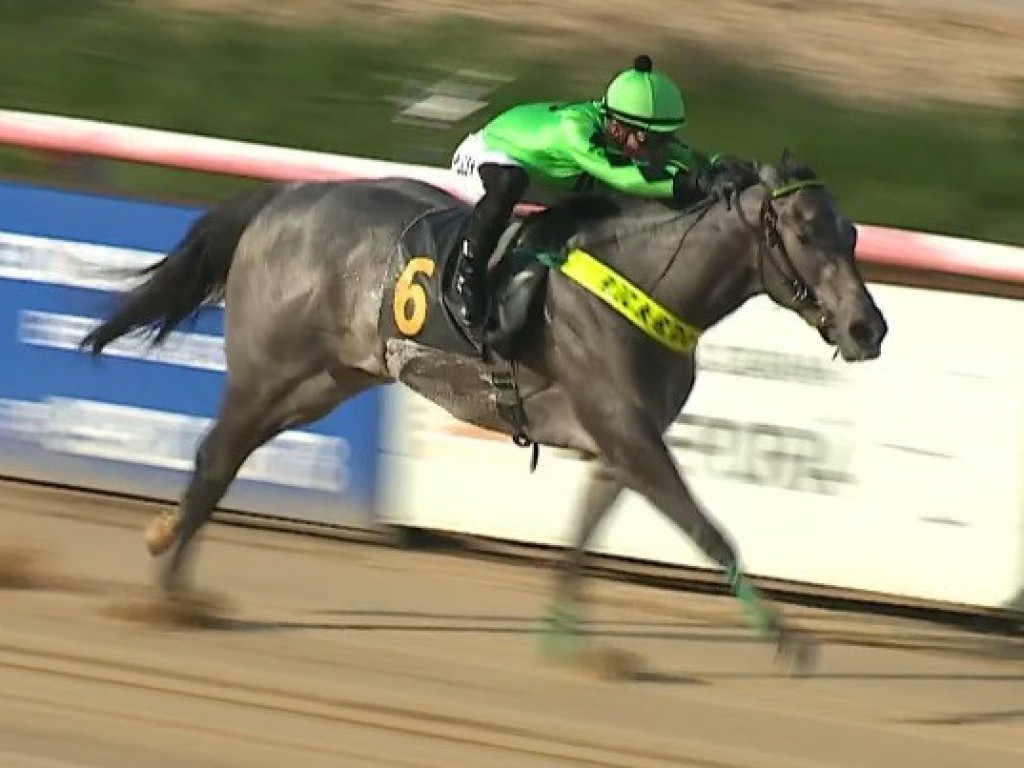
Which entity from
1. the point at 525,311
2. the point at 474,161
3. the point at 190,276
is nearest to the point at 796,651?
the point at 525,311

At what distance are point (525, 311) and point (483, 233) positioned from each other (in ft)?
0.84

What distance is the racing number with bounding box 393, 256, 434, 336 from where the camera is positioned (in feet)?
22.6

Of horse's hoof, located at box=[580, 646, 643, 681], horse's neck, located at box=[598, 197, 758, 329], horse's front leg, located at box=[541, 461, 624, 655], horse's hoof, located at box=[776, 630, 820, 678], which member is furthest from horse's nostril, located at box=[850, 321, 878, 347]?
horse's hoof, located at box=[580, 646, 643, 681]

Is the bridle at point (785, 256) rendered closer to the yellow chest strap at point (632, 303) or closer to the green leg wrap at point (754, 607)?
the yellow chest strap at point (632, 303)

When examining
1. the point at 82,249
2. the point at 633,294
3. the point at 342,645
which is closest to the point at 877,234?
the point at 633,294

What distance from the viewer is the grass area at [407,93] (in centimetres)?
1272

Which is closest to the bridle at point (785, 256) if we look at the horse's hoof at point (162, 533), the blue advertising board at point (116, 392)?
the horse's hoof at point (162, 533)

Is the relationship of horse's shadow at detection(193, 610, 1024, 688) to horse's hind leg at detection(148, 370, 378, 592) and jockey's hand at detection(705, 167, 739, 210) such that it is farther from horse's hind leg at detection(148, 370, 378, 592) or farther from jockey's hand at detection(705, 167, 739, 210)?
jockey's hand at detection(705, 167, 739, 210)

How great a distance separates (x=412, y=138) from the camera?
13703mm

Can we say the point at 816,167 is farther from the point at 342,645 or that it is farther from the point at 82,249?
the point at 342,645

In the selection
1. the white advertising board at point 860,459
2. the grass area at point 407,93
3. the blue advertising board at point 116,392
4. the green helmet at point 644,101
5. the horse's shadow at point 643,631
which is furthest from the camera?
the grass area at point 407,93

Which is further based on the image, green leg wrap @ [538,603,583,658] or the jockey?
green leg wrap @ [538,603,583,658]

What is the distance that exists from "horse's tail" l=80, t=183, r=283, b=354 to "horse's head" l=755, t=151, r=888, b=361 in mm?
1833

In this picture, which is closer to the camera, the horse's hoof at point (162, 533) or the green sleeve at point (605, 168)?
the green sleeve at point (605, 168)
